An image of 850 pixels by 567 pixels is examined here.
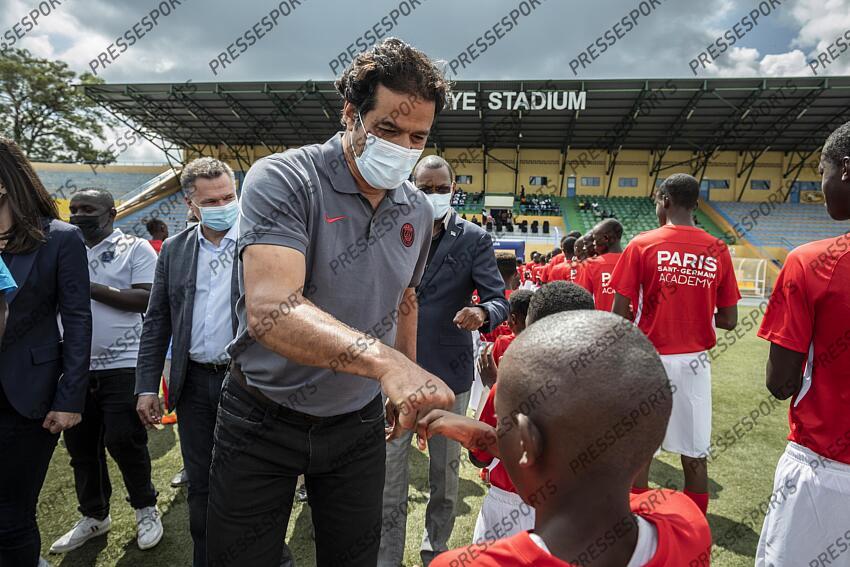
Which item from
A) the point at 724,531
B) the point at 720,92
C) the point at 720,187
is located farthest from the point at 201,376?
the point at 720,187

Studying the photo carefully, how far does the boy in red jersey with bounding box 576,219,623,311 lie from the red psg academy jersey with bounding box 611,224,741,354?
1730 mm

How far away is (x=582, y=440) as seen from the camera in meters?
1.01

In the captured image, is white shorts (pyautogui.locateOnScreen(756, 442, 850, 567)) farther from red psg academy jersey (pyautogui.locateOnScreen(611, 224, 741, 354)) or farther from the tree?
the tree

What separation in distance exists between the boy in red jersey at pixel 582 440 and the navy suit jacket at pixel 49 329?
90.6 inches

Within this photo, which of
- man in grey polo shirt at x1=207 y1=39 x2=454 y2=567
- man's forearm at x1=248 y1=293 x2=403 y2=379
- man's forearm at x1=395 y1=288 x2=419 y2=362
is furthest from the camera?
man's forearm at x1=395 y1=288 x2=419 y2=362

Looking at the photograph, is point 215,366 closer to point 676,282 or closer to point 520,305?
point 520,305

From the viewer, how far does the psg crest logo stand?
6.20 feet

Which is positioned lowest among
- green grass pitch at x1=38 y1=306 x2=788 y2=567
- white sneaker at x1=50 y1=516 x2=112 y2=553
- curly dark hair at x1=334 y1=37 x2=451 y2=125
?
green grass pitch at x1=38 y1=306 x2=788 y2=567

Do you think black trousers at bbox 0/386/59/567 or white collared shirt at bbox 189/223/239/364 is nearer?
black trousers at bbox 0/386/59/567

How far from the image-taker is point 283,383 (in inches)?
67.0

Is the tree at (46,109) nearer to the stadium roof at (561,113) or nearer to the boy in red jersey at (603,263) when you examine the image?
the stadium roof at (561,113)

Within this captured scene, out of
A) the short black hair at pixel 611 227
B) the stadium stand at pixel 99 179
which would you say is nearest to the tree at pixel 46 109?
the stadium stand at pixel 99 179

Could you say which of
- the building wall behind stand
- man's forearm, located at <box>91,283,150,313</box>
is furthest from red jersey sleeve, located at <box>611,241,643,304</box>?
the building wall behind stand

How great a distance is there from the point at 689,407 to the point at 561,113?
24237 millimetres
